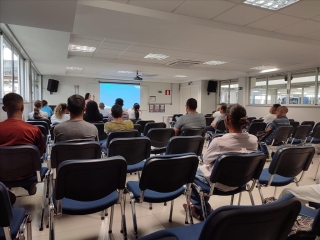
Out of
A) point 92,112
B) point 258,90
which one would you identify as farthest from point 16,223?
point 258,90

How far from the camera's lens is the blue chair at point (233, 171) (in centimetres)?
176

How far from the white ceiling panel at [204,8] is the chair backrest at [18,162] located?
9.21ft

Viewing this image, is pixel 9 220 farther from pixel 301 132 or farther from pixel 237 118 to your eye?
pixel 301 132

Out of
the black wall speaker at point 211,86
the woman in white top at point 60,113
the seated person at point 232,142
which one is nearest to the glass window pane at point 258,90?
the black wall speaker at point 211,86

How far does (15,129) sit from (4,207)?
3.90 ft

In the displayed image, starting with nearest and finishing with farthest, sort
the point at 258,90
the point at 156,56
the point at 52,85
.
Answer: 1. the point at 156,56
2. the point at 258,90
3. the point at 52,85

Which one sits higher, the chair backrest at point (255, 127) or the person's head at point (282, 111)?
the person's head at point (282, 111)

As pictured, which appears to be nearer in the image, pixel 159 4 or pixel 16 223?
pixel 16 223

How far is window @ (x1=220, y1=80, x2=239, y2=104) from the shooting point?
11250 mm

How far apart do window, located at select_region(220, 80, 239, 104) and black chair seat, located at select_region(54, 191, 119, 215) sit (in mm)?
10492

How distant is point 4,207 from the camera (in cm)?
107

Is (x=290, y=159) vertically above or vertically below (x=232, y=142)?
below

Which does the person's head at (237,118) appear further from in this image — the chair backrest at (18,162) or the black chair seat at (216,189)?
the chair backrest at (18,162)

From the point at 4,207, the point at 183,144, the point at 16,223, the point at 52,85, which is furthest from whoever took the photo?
the point at 52,85
